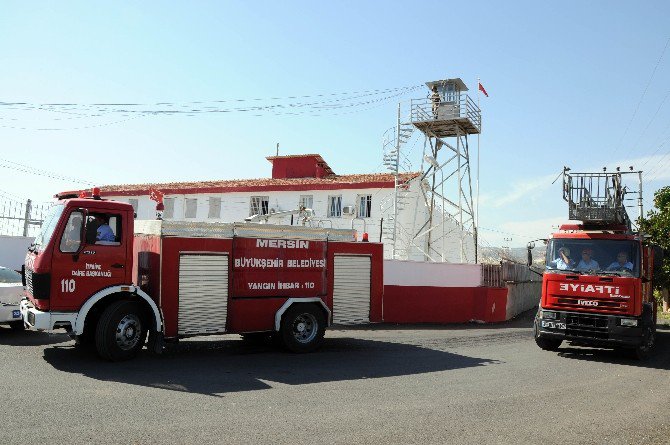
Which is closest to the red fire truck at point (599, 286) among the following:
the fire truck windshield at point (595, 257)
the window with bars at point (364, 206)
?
the fire truck windshield at point (595, 257)

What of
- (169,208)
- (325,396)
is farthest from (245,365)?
(169,208)

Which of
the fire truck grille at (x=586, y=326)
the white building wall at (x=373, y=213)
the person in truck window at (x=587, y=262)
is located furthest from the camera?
the white building wall at (x=373, y=213)

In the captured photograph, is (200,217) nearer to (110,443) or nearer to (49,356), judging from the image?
(49,356)

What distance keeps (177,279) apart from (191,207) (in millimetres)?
25899

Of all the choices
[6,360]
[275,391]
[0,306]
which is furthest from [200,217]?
[275,391]

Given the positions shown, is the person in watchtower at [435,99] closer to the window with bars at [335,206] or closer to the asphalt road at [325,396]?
the window with bars at [335,206]

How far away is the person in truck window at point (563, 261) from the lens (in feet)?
39.9

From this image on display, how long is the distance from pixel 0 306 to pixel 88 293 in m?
3.50

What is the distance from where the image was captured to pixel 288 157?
1425 inches

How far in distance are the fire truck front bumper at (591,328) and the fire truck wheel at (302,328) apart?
4.92 meters

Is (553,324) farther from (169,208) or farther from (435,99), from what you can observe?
(169,208)

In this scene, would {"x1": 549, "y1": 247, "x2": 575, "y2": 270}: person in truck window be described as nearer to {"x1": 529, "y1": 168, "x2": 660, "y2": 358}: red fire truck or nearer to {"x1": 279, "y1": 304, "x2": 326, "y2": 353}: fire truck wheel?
{"x1": 529, "y1": 168, "x2": 660, "y2": 358}: red fire truck

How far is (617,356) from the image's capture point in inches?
494

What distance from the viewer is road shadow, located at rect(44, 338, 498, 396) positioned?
8180mm
